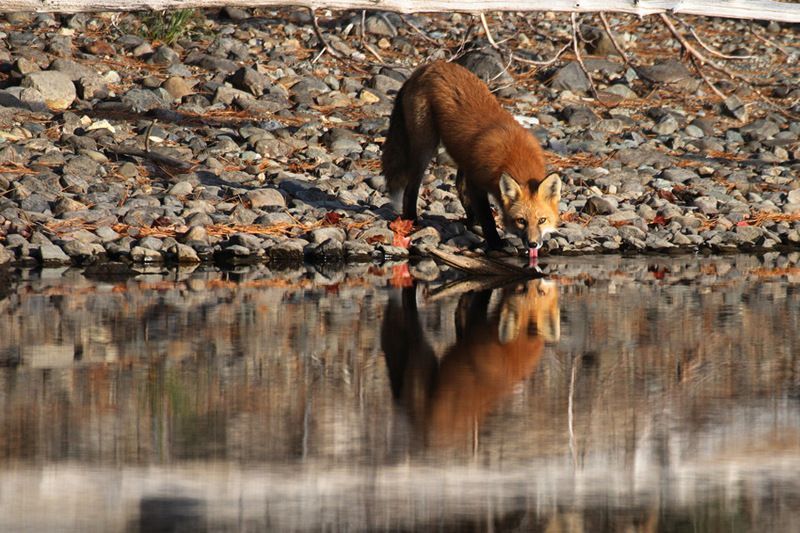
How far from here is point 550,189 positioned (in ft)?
29.1

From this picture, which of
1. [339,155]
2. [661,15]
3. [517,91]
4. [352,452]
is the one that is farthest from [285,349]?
[517,91]

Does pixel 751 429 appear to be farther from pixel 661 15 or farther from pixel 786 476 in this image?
pixel 661 15

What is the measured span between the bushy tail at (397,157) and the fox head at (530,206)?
121 cm

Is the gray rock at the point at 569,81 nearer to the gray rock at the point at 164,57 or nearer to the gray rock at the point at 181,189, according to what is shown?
the gray rock at the point at 164,57

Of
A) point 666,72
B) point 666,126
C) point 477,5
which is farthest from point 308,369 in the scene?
point 666,72

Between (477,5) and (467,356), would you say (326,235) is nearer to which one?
(477,5)

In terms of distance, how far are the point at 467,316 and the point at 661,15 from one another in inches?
140

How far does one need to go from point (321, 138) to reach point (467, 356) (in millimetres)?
6634

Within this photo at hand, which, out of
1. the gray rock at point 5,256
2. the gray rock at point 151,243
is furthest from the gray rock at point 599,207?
the gray rock at point 5,256

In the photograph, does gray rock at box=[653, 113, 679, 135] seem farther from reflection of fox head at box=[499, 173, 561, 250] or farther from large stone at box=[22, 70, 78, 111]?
large stone at box=[22, 70, 78, 111]

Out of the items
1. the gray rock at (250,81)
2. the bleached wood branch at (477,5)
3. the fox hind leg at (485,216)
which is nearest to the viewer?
the bleached wood branch at (477,5)

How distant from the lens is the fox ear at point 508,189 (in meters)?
8.73

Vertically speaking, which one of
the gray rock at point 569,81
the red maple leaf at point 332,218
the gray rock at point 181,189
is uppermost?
the gray rock at point 569,81

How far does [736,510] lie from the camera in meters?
3.62
